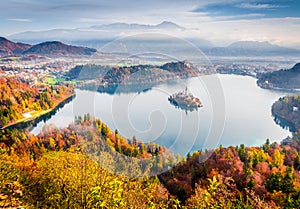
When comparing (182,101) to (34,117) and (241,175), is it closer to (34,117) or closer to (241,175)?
(241,175)

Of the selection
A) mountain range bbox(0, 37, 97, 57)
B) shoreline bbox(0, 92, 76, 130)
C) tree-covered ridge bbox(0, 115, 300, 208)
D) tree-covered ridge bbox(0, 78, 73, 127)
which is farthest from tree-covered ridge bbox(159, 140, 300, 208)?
mountain range bbox(0, 37, 97, 57)

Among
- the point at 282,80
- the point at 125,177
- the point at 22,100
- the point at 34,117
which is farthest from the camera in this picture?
the point at 282,80

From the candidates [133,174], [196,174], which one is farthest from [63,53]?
[133,174]

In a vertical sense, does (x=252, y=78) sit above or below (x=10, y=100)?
above

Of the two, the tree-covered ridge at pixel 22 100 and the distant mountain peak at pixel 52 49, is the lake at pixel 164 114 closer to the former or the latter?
the tree-covered ridge at pixel 22 100

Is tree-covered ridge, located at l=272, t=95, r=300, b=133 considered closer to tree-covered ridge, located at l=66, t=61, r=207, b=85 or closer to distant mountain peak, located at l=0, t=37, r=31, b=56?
tree-covered ridge, located at l=66, t=61, r=207, b=85

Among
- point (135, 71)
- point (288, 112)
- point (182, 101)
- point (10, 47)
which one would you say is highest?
point (10, 47)

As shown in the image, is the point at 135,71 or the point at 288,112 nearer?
the point at 135,71

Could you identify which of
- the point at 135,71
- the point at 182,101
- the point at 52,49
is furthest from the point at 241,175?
the point at 52,49

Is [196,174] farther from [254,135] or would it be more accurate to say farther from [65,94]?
[65,94]

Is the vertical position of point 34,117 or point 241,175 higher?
point 241,175
